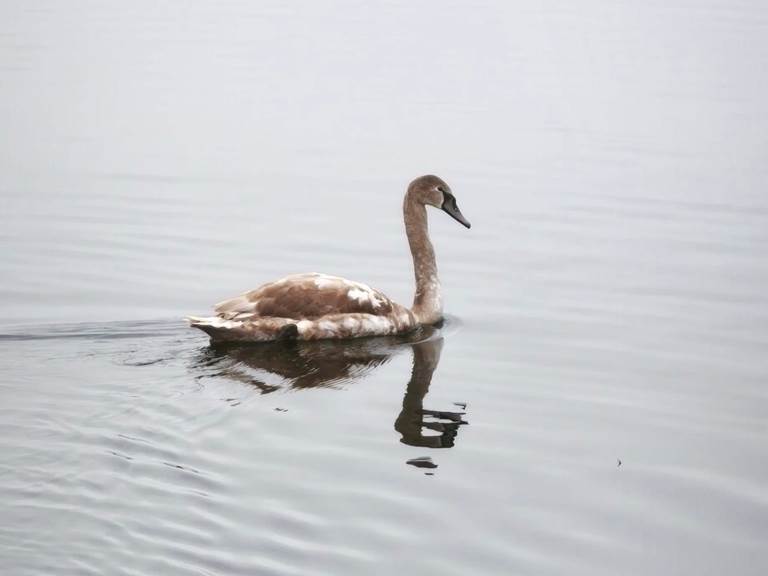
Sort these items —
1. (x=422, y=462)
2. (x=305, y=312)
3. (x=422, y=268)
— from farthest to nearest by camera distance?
(x=422, y=268), (x=305, y=312), (x=422, y=462)

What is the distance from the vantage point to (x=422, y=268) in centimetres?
1400

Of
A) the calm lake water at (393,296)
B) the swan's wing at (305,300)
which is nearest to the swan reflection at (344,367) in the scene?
the calm lake water at (393,296)

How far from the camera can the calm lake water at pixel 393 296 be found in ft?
28.4

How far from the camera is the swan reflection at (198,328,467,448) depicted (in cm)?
1073

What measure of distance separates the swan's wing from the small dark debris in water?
2967 mm

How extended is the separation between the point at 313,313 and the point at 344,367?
829 mm

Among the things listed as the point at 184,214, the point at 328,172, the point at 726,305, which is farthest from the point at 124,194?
the point at 726,305

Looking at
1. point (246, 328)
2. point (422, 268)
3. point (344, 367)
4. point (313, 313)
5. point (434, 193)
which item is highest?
point (434, 193)

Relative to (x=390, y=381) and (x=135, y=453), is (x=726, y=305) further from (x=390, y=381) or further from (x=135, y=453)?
(x=135, y=453)

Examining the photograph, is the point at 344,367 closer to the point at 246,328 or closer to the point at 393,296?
the point at 246,328

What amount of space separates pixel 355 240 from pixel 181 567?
900 cm

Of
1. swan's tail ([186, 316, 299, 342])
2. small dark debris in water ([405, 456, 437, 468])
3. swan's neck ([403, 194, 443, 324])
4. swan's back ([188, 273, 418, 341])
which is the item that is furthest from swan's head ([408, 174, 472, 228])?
small dark debris in water ([405, 456, 437, 468])

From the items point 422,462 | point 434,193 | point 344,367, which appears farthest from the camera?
point 434,193

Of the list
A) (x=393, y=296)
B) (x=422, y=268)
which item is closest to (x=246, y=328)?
(x=422, y=268)
